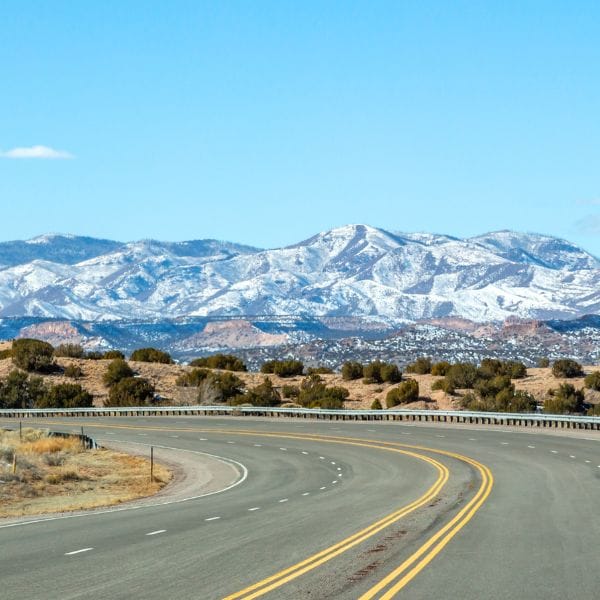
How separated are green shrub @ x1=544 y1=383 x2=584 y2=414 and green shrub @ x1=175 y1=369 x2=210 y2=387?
2744cm

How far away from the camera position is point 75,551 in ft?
63.2

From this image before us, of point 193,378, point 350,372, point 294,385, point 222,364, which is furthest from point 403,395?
point 222,364

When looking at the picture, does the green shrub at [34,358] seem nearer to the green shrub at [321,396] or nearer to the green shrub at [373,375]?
the green shrub at [321,396]

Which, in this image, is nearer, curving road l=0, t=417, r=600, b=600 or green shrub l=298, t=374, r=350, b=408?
curving road l=0, t=417, r=600, b=600

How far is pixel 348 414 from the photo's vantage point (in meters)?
69.4

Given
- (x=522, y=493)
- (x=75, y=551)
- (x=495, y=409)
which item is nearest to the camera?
(x=75, y=551)

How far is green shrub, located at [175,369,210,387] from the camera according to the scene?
92312 mm

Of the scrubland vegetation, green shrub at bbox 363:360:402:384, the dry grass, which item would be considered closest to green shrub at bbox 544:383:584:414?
the scrubland vegetation

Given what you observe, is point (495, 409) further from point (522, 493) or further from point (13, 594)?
point (13, 594)

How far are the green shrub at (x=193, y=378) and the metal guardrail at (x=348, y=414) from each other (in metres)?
14.6

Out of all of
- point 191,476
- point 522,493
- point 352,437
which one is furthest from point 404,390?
point 522,493

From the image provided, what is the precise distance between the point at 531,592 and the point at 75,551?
26.1 ft

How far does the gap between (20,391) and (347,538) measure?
217ft

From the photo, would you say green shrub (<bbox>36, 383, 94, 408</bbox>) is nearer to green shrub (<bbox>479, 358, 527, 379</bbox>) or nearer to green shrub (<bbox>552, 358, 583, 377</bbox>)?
green shrub (<bbox>479, 358, 527, 379</bbox>)
